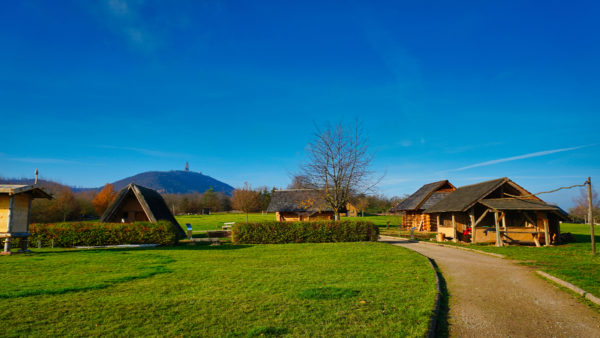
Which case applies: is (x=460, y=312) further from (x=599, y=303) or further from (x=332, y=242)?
(x=332, y=242)

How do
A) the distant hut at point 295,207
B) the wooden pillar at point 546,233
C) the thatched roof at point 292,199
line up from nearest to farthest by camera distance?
the wooden pillar at point 546,233, the distant hut at point 295,207, the thatched roof at point 292,199

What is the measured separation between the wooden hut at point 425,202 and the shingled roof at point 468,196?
20.0ft

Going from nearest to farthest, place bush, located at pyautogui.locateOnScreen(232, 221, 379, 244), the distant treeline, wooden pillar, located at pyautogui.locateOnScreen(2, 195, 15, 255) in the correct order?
wooden pillar, located at pyautogui.locateOnScreen(2, 195, 15, 255)
bush, located at pyautogui.locateOnScreen(232, 221, 379, 244)
the distant treeline

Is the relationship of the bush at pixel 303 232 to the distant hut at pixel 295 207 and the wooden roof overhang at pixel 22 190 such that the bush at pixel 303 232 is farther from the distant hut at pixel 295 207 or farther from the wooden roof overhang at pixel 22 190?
the distant hut at pixel 295 207

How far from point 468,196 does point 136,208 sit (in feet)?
76.0

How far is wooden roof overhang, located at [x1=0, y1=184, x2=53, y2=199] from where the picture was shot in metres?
13.3

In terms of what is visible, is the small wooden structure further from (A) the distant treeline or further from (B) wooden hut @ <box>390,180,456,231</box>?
(B) wooden hut @ <box>390,180,456,231</box>

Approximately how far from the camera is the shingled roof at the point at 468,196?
20.4 metres

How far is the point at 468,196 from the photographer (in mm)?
22062

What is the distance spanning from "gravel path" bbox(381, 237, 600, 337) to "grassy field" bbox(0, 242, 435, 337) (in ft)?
2.12

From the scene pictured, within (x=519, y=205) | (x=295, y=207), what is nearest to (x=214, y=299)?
(x=519, y=205)

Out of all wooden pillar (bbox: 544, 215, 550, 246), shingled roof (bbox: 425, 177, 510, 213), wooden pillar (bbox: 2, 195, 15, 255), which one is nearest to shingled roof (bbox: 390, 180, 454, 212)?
shingled roof (bbox: 425, 177, 510, 213)

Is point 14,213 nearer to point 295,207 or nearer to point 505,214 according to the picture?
point 295,207

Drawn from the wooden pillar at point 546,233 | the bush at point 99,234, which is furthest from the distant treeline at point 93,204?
the wooden pillar at point 546,233
